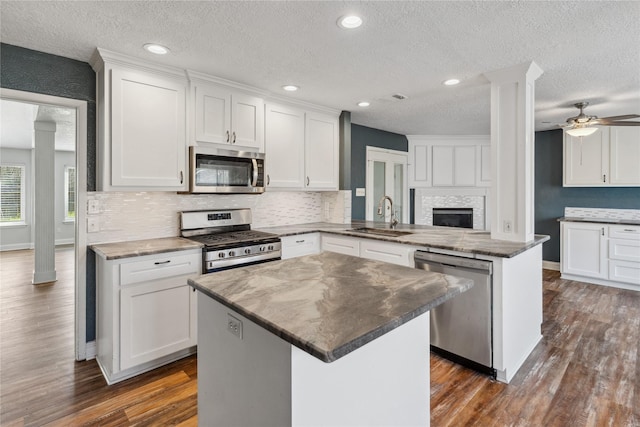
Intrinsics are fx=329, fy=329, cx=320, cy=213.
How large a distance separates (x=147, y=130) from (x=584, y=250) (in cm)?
567

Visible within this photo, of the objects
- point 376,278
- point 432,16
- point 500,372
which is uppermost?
point 432,16

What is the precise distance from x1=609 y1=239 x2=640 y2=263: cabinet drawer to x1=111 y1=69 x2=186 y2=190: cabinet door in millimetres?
5418

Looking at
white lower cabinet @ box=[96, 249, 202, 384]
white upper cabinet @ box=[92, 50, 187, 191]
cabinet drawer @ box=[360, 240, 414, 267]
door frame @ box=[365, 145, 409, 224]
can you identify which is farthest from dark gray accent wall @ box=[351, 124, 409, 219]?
white lower cabinet @ box=[96, 249, 202, 384]

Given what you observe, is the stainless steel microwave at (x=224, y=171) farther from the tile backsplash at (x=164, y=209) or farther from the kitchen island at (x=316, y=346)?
the kitchen island at (x=316, y=346)

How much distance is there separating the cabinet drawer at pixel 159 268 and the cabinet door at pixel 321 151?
5.54 ft

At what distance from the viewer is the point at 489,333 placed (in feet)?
7.64

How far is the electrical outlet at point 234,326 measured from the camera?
4.12 ft

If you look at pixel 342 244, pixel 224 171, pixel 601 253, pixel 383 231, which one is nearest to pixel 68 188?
pixel 224 171

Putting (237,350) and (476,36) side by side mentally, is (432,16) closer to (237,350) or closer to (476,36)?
(476,36)

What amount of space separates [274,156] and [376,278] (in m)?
2.29

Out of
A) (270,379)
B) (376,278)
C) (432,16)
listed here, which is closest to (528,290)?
(376,278)

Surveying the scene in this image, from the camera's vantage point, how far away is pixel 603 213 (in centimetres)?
499

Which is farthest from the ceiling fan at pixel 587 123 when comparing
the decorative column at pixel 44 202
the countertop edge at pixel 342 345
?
the decorative column at pixel 44 202

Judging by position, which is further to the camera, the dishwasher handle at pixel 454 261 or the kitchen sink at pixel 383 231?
the kitchen sink at pixel 383 231
